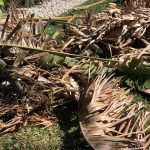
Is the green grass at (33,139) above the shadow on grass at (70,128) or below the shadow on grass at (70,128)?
below

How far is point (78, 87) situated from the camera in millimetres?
5484

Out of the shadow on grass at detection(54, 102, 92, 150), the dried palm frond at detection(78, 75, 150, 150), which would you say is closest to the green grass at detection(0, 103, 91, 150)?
the shadow on grass at detection(54, 102, 92, 150)

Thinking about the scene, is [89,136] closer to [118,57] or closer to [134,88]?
[134,88]

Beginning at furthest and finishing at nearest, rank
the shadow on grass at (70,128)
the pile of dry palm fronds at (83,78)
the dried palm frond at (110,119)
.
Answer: the shadow on grass at (70,128) → the pile of dry palm fronds at (83,78) → the dried palm frond at (110,119)

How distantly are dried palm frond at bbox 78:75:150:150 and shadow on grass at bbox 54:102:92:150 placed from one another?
25cm

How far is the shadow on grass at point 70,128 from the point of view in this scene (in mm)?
4945

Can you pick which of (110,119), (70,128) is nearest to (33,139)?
(70,128)

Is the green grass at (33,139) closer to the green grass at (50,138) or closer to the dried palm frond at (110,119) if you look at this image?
the green grass at (50,138)

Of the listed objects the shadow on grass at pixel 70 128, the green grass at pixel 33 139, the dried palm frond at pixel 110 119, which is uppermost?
the dried palm frond at pixel 110 119

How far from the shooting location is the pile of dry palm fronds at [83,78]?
470 centimetres

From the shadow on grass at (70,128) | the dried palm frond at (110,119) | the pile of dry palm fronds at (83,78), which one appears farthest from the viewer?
the shadow on grass at (70,128)

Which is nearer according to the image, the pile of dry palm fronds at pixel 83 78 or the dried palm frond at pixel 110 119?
the dried palm frond at pixel 110 119

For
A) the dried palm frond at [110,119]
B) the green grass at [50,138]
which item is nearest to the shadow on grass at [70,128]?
the green grass at [50,138]

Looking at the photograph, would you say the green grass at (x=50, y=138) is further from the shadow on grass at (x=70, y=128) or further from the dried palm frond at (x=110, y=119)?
the dried palm frond at (x=110, y=119)
